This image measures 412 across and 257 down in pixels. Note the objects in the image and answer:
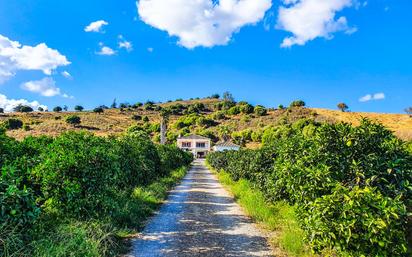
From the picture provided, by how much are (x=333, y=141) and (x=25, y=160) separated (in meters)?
6.71

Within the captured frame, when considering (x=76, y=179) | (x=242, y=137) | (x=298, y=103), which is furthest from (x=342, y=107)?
(x=76, y=179)

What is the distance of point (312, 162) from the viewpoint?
738cm

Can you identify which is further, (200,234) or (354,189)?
(200,234)

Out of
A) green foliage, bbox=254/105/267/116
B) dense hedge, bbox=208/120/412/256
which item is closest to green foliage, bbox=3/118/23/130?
green foliage, bbox=254/105/267/116

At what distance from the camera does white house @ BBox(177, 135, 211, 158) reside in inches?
3589

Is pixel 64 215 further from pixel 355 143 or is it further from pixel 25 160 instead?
pixel 355 143

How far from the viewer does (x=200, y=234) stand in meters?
10.1

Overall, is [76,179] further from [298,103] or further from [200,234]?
[298,103]

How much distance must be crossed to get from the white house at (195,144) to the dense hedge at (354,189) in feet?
271

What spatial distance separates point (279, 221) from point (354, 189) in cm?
551

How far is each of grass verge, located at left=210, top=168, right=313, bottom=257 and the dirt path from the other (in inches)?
13.4

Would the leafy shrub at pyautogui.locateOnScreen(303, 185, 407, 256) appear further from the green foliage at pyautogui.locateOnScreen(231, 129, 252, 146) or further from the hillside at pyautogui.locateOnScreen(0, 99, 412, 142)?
A: the green foliage at pyautogui.locateOnScreen(231, 129, 252, 146)

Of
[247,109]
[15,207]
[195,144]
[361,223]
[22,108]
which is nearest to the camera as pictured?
[15,207]

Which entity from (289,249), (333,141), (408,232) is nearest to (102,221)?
(289,249)
